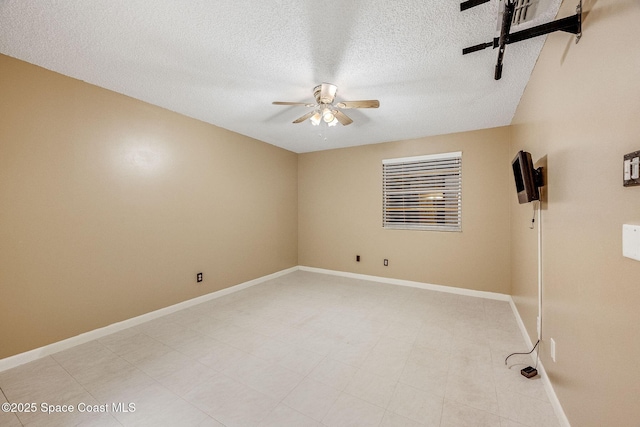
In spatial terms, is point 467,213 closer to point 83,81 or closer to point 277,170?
point 277,170

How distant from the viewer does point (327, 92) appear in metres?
2.39

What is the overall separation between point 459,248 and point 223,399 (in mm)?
3670

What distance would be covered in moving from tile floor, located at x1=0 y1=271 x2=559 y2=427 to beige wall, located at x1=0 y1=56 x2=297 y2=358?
405mm

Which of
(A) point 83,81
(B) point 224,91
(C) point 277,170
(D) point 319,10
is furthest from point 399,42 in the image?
(C) point 277,170

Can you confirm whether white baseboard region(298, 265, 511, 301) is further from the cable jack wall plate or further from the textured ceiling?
the cable jack wall plate

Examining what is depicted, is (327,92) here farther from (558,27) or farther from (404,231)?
(404,231)

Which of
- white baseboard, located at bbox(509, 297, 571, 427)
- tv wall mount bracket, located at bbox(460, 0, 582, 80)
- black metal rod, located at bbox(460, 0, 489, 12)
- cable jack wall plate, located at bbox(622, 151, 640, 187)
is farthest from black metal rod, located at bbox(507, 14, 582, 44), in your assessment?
white baseboard, located at bbox(509, 297, 571, 427)

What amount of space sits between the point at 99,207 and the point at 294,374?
2571 millimetres

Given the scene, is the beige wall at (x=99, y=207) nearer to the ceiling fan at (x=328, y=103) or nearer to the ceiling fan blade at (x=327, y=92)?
the ceiling fan at (x=328, y=103)

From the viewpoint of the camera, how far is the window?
12.8 ft

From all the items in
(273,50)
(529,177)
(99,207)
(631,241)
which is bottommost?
(631,241)

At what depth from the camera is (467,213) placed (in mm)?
3805

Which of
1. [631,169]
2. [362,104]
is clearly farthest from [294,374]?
[362,104]

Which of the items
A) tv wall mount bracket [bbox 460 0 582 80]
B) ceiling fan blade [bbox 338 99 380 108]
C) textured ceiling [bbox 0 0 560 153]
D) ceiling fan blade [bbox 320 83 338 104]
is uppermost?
textured ceiling [bbox 0 0 560 153]
